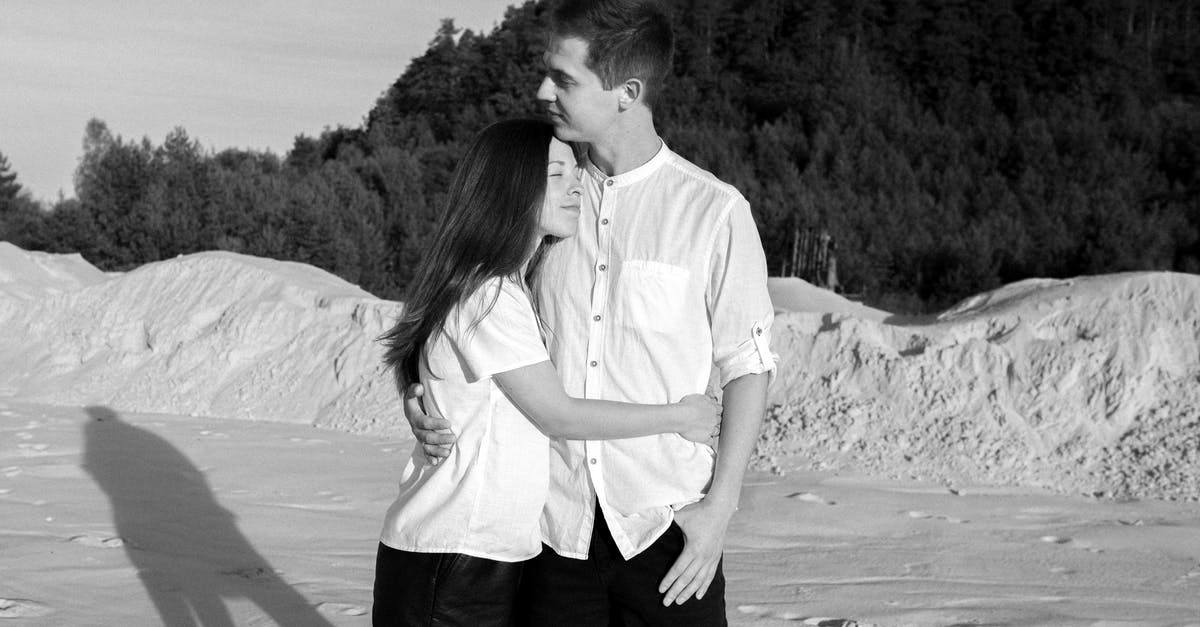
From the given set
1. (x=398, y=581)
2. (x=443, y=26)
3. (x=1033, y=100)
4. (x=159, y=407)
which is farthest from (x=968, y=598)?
(x=443, y=26)

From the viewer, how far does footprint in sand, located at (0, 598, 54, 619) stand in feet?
13.9

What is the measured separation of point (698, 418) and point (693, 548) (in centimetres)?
24

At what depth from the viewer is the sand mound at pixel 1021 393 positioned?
7906mm

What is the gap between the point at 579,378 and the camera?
2434mm

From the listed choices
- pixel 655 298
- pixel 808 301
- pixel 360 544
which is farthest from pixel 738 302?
pixel 808 301

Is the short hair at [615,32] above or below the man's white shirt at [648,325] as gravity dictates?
above

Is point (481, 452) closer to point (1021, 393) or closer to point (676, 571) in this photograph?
point (676, 571)

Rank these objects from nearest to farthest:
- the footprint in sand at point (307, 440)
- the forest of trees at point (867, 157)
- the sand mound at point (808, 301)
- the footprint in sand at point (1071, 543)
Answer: the footprint in sand at point (1071, 543) → the footprint in sand at point (307, 440) → the sand mound at point (808, 301) → the forest of trees at point (867, 157)

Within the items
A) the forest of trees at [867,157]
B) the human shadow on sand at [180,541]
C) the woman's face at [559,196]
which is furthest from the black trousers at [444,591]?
the forest of trees at [867,157]

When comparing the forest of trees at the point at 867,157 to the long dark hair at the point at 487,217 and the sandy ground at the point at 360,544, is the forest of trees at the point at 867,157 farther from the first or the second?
the long dark hair at the point at 487,217

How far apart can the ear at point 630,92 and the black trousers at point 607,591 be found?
78 centimetres

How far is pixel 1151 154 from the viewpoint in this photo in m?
24.7

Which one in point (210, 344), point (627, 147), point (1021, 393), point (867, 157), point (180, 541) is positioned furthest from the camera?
point (867, 157)

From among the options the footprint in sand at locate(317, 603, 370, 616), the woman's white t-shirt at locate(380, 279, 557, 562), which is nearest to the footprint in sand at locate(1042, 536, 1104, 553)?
the footprint in sand at locate(317, 603, 370, 616)
